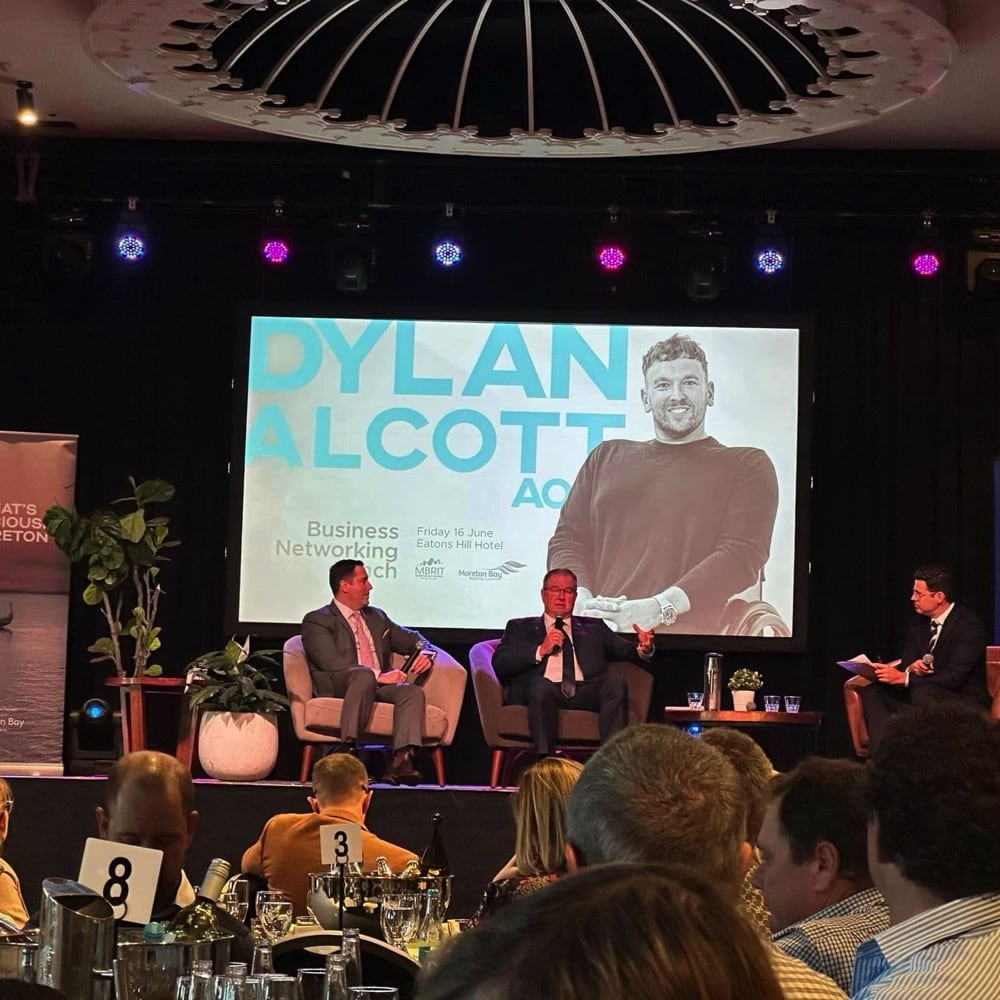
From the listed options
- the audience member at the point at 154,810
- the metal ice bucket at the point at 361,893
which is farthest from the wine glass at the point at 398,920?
the audience member at the point at 154,810

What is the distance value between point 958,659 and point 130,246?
497cm

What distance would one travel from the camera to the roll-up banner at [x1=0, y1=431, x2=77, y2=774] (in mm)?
8383

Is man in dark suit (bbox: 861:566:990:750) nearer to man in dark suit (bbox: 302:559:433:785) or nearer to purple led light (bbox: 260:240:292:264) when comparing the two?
man in dark suit (bbox: 302:559:433:785)

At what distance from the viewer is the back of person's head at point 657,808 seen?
6.43 ft

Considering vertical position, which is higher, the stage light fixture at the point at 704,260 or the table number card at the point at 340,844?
the stage light fixture at the point at 704,260

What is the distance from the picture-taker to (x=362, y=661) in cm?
816

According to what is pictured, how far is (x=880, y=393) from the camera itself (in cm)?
910

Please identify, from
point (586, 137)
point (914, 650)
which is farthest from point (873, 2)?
point (914, 650)

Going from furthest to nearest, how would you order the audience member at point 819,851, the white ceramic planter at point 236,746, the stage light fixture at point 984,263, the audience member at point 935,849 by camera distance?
the stage light fixture at point 984,263 → the white ceramic planter at point 236,746 → the audience member at point 819,851 → the audience member at point 935,849

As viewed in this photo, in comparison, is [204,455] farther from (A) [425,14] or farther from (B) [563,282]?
(A) [425,14]

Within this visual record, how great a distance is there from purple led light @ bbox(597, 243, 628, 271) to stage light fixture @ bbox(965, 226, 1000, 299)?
1892 millimetres

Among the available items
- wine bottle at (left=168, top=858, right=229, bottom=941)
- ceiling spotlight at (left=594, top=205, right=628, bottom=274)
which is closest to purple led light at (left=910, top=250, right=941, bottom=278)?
ceiling spotlight at (left=594, top=205, right=628, bottom=274)

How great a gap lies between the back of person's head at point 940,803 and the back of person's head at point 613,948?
1304mm

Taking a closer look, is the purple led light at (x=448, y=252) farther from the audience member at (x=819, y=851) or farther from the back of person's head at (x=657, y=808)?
the back of person's head at (x=657, y=808)
